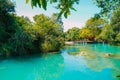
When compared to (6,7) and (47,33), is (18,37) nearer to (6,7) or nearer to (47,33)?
(6,7)

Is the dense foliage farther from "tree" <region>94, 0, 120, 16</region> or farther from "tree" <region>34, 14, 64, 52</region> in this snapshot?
"tree" <region>94, 0, 120, 16</region>

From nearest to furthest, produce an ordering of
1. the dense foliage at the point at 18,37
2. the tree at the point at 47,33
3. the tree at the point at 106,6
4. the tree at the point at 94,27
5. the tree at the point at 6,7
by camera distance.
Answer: the tree at the point at 106,6, the dense foliage at the point at 18,37, the tree at the point at 6,7, the tree at the point at 47,33, the tree at the point at 94,27

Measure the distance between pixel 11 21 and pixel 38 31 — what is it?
384cm

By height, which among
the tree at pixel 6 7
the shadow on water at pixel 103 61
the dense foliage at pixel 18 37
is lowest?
the shadow on water at pixel 103 61

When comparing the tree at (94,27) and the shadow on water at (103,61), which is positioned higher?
the tree at (94,27)

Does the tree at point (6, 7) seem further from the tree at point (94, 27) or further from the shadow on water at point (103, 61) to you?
the tree at point (94, 27)

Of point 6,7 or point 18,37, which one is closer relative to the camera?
point 18,37

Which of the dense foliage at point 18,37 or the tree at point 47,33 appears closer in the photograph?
the dense foliage at point 18,37

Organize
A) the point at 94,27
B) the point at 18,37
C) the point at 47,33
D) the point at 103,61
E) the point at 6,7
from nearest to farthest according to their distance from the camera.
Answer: the point at 103,61, the point at 18,37, the point at 6,7, the point at 47,33, the point at 94,27

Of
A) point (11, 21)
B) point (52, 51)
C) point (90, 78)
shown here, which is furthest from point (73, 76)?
point (52, 51)

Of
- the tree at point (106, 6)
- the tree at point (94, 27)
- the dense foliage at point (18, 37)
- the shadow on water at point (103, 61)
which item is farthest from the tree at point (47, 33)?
the tree at point (94, 27)

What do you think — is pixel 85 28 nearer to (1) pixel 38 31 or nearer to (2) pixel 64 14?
(1) pixel 38 31

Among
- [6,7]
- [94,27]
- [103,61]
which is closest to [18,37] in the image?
[6,7]

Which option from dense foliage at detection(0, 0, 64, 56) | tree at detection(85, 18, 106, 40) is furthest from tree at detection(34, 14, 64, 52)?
tree at detection(85, 18, 106, 40)
